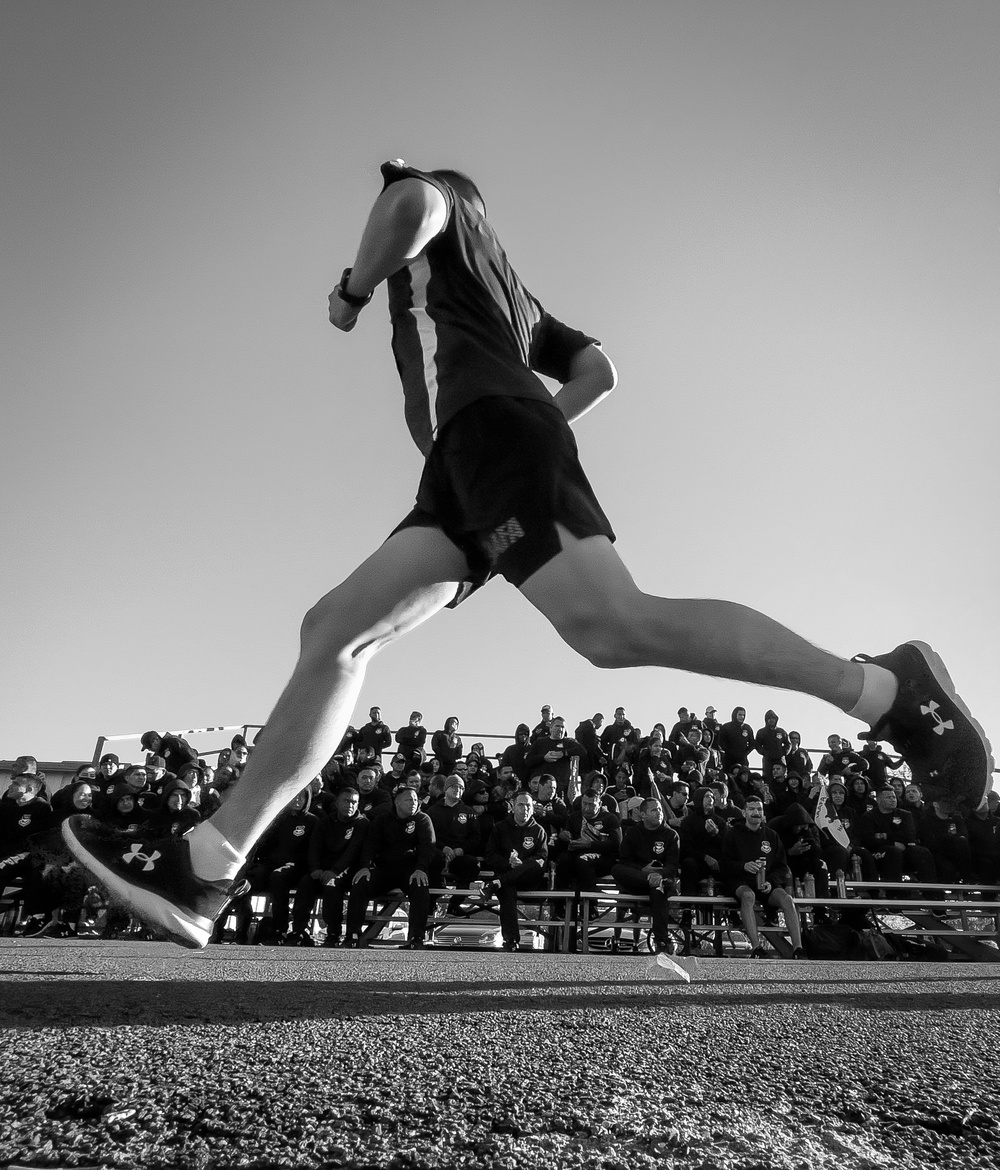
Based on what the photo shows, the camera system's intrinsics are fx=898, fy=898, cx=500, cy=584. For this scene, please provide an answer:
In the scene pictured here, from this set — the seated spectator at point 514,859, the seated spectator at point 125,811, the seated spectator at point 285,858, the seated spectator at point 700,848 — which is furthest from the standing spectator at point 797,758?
the seated spectator at point 125,811

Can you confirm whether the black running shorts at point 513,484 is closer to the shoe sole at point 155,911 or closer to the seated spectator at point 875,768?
the shoe sole at point 155,911

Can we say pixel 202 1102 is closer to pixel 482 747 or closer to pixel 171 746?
pixel 171 746

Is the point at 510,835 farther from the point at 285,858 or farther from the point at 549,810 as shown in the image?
the point at 285,858

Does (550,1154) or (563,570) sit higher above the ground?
(563,570)

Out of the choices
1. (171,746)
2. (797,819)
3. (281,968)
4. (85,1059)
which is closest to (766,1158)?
(85,1059)

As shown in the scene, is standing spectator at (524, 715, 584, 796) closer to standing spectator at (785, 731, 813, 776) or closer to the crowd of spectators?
the crowd of spectators

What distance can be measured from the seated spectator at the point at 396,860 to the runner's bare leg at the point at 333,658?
22.3 feet

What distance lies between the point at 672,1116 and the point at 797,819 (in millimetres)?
9188

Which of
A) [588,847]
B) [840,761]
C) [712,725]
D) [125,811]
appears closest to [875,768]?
[840,761]

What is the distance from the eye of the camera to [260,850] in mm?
9109

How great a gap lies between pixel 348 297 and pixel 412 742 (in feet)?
34.0

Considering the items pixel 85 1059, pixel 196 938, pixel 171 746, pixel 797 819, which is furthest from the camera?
pixel 171 746

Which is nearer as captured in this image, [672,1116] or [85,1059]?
[672,1116]

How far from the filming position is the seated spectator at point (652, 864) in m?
8.18
